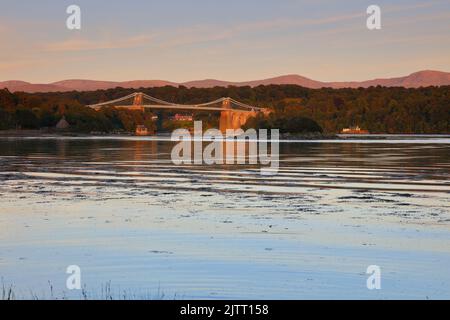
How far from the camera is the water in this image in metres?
10.2

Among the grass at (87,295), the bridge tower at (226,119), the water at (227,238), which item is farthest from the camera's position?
the bridge tower at (226,119)

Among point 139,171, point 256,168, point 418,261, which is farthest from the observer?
point 256,168

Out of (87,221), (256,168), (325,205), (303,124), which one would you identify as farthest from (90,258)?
(303,124)

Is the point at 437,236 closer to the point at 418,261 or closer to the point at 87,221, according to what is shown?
the point at 418,261

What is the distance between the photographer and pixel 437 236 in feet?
45.5

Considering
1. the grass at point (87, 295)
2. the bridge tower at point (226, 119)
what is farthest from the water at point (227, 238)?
the bridge tower at point (226, 119)

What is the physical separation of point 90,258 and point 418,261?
506 centimetres

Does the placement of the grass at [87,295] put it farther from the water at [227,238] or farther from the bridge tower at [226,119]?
the bridge tower at [226,119]

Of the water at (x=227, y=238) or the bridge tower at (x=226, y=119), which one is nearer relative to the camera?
the water at (x=227, y=238)

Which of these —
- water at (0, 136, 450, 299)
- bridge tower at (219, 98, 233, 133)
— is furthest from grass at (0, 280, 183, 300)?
bridge tower at (219, 98, 233, 133)

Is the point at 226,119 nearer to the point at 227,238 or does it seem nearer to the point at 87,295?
the point at 227,238

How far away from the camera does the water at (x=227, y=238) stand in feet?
33.5

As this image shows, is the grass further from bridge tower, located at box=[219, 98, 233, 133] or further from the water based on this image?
bridge tower, located at box=[219, 98, 233, 133]

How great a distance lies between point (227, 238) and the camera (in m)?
13.8
